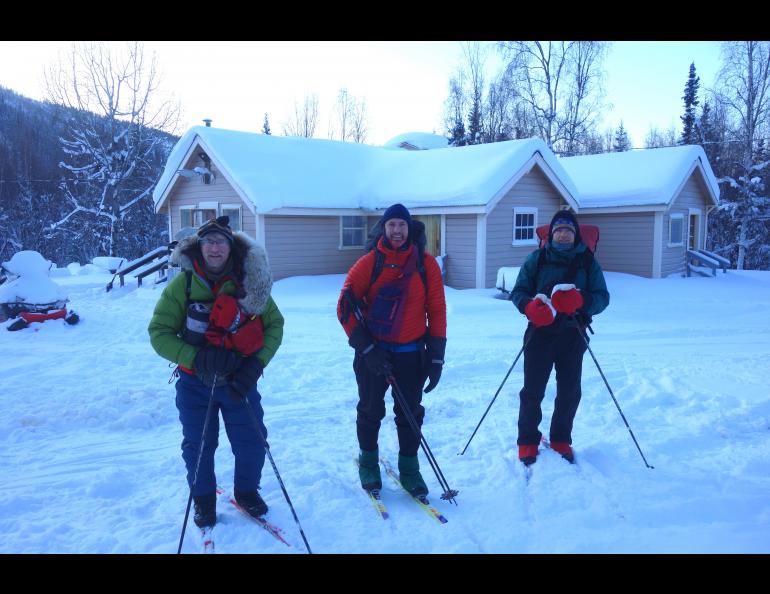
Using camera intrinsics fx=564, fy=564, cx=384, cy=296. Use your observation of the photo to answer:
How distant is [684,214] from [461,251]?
8633mm

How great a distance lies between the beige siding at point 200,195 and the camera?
15289 mm

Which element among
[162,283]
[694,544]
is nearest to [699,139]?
[162,283]

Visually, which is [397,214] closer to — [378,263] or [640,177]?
[378,263]

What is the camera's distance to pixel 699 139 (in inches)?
1342

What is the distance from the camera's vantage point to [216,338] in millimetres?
3234

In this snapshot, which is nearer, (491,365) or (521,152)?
(491,365)

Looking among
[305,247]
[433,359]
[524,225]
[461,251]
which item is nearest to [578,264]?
[433,359]

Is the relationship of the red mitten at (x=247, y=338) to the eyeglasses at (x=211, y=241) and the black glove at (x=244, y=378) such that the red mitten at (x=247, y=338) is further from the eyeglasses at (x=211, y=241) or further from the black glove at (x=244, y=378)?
the eyeglasses at (x=211, y=241)

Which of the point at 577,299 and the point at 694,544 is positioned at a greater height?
the point at 577,299

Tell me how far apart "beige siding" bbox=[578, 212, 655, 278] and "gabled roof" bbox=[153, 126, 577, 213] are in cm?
181

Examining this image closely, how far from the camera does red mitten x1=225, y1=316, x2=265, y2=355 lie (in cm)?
322

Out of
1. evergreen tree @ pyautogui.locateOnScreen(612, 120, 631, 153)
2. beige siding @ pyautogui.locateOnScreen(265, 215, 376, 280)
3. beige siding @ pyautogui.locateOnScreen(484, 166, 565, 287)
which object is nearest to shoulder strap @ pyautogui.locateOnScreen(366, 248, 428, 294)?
beige siding @ pyautogui.locateOnScreen(484, 166, 565, 287)

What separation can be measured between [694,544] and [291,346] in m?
5.96
